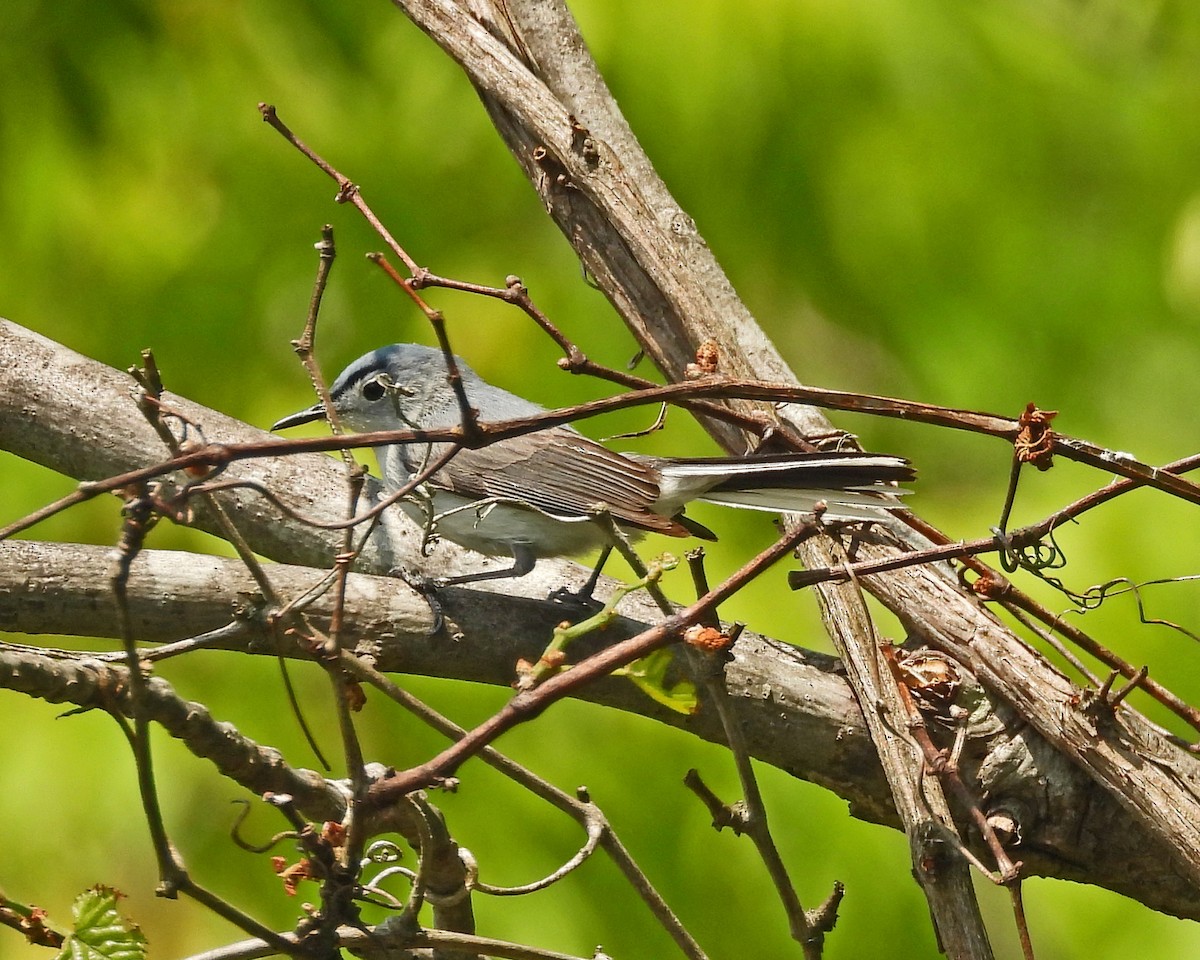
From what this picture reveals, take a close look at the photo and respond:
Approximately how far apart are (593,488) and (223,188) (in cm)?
104

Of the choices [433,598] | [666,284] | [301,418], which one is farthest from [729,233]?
[433,598]

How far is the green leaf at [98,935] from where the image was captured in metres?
1.25

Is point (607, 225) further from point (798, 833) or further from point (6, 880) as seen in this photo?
point (6, 880)

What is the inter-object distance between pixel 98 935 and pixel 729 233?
1.96 m

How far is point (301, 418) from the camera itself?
2.58m

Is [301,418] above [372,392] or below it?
below

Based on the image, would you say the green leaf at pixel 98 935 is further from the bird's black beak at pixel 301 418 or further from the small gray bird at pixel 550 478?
the bird's black beak at pixel 301 418

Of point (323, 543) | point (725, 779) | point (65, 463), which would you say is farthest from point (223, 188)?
point (725, 779)

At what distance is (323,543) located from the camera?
232 cm

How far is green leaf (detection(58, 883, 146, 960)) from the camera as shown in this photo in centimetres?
125

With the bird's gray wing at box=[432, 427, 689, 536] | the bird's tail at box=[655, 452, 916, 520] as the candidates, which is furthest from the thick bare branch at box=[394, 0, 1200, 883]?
the bird's gray wing at box=[432, 427, 689, 536]

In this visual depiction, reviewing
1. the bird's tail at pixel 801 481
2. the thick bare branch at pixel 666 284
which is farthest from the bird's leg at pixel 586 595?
the thick bare branch at pixel 666 284

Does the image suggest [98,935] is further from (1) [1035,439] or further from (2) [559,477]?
(2) [559,477]

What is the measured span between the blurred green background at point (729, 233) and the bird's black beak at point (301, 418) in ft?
0.45
